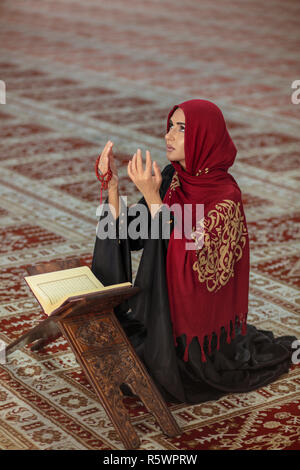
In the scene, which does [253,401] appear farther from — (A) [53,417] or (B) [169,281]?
(A) [53,417]

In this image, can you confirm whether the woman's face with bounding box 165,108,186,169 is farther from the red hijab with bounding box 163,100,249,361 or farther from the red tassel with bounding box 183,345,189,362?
the red tassel with bounding box 183,345,189,362

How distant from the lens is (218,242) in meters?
3.11

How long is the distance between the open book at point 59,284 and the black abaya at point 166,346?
78 millimetres

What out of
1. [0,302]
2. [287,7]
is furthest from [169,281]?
[287,7]

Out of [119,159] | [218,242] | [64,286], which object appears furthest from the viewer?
[119,159]

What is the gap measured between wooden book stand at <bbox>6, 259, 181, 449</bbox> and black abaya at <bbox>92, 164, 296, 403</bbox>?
15 cm

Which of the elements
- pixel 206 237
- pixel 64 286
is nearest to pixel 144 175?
pixel 206 237

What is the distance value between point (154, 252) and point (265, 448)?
0.87 metres

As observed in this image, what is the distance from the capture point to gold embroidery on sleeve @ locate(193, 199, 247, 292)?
3.08 m

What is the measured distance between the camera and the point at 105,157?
3.17 m

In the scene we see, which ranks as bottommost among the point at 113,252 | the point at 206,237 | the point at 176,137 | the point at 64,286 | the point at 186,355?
the point at 186,355

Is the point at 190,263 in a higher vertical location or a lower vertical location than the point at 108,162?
lower

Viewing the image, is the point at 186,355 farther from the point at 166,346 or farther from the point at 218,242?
the point at 218,242

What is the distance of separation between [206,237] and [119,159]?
4224 mm
